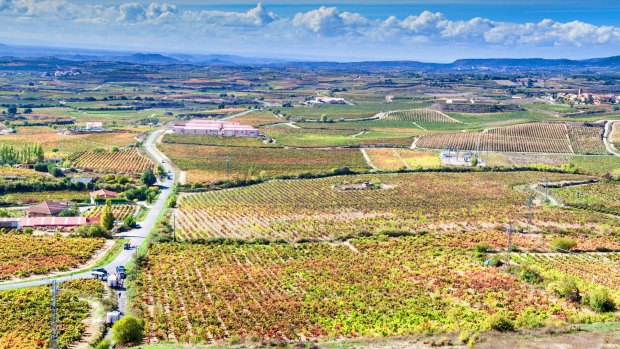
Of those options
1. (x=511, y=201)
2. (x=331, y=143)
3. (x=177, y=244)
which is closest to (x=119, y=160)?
(x=331, y=143)

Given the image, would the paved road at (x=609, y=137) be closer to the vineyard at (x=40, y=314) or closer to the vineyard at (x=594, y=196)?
the vineyard at (x=594, y=196)

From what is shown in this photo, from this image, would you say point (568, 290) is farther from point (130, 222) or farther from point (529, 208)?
point (130, 222)

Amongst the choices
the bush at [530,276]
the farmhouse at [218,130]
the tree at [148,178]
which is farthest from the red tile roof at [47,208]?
the farmhouse at [218,130]

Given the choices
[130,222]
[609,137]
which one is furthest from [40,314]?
[609,137]

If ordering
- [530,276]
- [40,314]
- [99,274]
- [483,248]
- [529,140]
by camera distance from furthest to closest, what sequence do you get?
[529,140] < [483,248] < [530,276] < [99,274] < [40,314]

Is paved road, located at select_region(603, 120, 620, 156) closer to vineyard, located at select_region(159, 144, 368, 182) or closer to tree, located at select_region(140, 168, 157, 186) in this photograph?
vineyard, located at select_region(159, 144, 368, 182)

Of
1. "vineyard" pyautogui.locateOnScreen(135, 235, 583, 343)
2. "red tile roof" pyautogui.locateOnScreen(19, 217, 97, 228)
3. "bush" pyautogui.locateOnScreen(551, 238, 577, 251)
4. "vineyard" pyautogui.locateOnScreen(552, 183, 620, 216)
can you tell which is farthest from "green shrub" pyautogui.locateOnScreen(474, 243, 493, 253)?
"red tile roof" pyautogui.locateOnScreen(19, 217, 97, 228)
